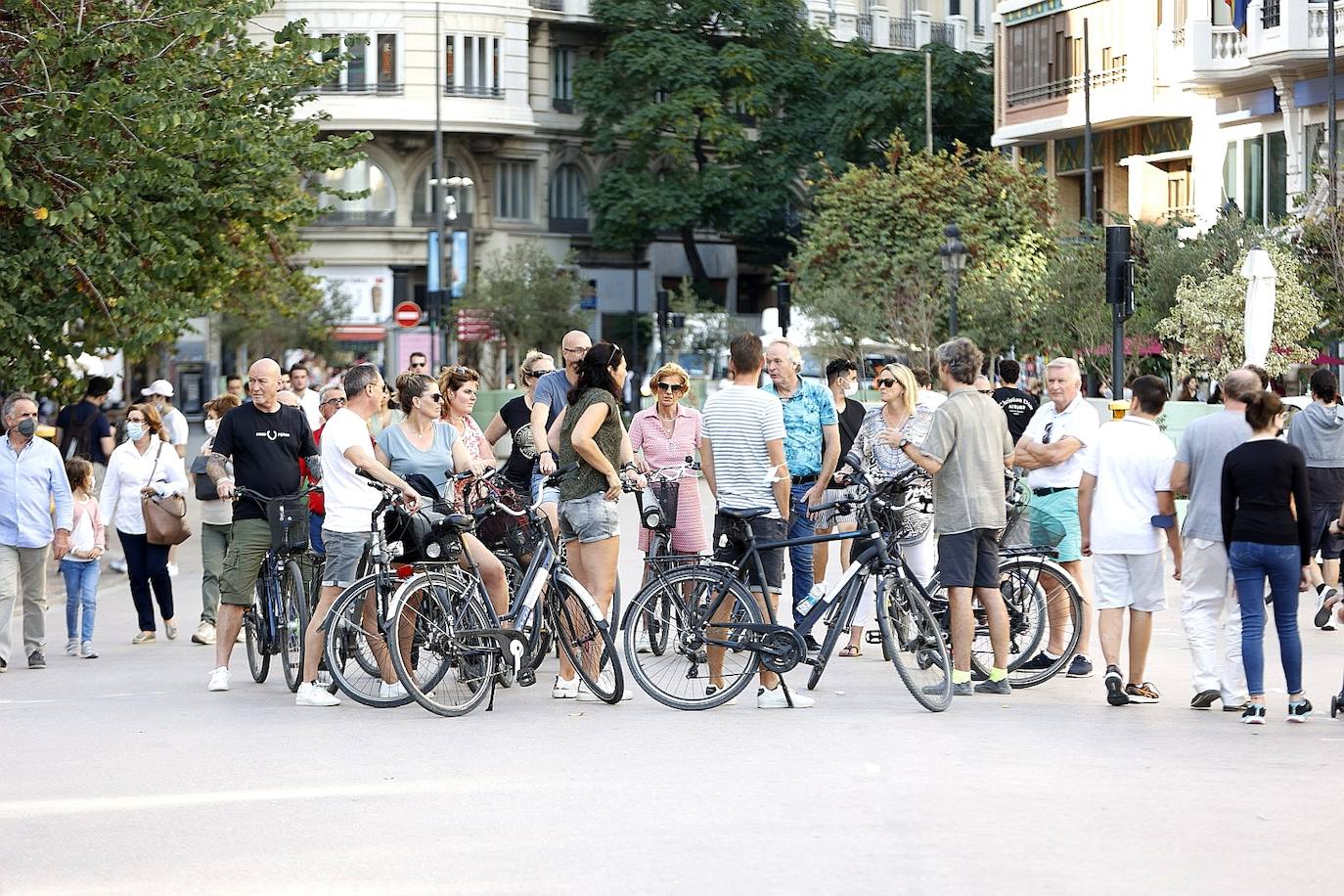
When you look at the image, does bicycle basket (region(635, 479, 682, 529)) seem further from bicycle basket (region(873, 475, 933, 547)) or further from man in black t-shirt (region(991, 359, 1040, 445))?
man in black t-shirt (region(991, 359, 1040, 445))

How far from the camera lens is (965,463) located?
11.6 m

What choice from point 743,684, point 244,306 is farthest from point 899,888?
point 244,306

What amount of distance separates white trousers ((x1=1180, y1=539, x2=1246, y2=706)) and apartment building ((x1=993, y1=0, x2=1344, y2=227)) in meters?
23.2

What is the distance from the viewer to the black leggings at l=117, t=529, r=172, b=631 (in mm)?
15633

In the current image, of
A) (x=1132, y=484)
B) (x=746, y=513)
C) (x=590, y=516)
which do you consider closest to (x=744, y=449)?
(x=746, y=513)

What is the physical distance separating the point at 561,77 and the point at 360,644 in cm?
5423

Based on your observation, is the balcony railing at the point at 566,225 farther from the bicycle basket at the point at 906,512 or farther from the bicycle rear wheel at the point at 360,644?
the bicycle rear wheel at the point at 360,644

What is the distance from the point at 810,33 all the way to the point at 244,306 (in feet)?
78.4

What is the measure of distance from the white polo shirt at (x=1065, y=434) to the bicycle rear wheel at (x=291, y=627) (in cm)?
446

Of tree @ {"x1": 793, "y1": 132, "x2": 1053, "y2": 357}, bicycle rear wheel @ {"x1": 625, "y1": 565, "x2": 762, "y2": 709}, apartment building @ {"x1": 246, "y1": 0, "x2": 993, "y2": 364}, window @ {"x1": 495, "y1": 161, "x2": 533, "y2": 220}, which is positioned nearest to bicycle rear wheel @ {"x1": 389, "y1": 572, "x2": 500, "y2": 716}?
bicycle rear wheel @ {"x1": 625, "y1": 565, "x2": 762, "y2": 709}

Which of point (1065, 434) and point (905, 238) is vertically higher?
point (905, 238)

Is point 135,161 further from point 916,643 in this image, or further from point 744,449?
point 916,643

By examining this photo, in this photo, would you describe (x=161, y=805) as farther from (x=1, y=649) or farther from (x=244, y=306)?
(x=244, y=306)

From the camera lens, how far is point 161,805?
881cm
